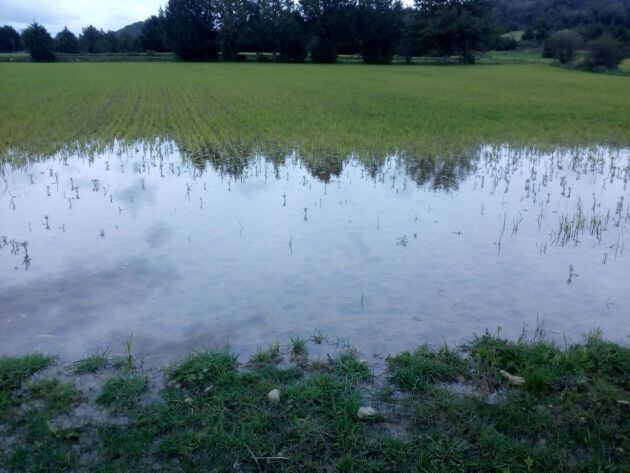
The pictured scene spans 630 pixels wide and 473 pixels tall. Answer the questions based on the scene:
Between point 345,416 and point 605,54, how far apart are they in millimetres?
64982

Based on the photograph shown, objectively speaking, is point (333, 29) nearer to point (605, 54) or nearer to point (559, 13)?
point (605, 54)

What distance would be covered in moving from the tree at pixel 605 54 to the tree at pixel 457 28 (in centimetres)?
1572

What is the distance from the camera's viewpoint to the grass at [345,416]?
365 centimetres

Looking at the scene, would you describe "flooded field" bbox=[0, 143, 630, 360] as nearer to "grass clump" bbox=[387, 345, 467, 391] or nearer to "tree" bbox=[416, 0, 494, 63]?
"grass clump" bbox=[387, 345, 467, 391]

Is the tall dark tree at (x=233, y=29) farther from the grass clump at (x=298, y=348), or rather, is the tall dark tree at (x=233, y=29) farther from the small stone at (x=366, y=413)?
the small stone at (x=366, y=413)

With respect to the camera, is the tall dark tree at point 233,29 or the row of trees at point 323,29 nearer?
the row of trees at point 323,29

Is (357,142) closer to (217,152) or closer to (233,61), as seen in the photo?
(217,152)

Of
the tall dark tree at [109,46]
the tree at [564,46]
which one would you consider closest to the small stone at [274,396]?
the tree at [564,46]

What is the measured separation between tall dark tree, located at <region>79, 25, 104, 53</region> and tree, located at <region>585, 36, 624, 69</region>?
259 feet

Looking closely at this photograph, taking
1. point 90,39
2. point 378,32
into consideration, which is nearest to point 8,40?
point 90,39

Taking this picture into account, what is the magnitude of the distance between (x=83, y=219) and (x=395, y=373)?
21.0ft

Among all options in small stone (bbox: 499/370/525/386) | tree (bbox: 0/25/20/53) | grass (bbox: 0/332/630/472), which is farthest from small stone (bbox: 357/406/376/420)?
tree (bbox: 0/25/20/53)

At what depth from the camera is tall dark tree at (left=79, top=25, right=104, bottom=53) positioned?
3910 inches

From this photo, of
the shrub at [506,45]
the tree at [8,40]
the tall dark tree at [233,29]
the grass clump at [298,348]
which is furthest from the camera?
the tree at [8,40]
